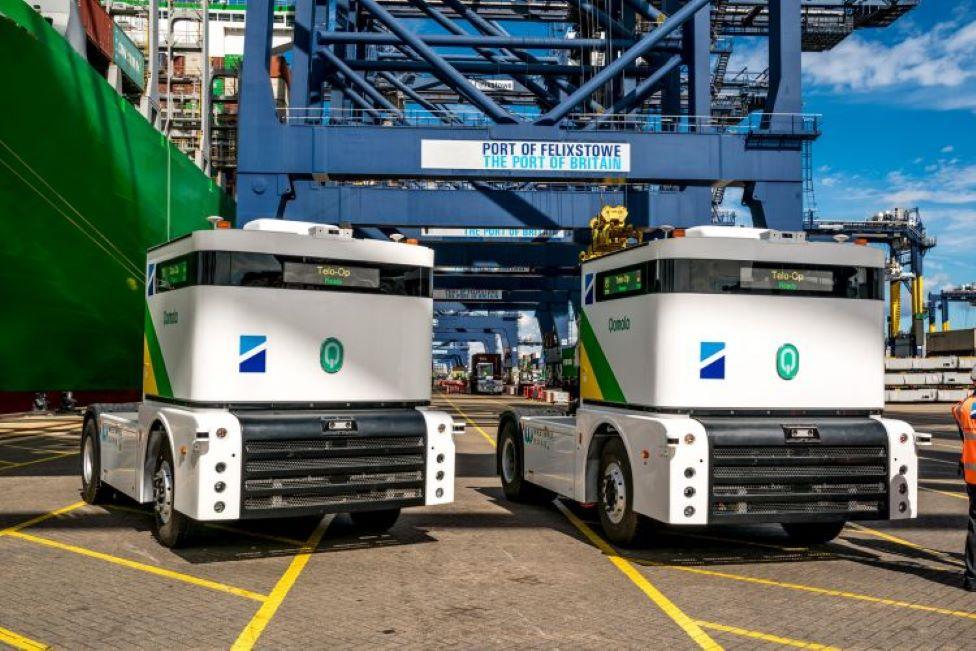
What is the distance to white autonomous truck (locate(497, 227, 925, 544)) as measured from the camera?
8.23 meters

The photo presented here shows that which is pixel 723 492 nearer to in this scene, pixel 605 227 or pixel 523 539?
pixel 523 539

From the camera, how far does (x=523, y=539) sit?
9586mm

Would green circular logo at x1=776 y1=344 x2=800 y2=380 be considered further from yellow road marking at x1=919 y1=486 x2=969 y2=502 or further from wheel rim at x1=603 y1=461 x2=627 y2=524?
yellow road marking at x1=919 y1=486 x2=969 y2=502

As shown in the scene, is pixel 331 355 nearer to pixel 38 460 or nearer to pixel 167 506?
pixel 167 506

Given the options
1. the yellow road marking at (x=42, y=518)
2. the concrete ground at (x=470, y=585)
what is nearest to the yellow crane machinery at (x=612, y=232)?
the concrete ground at (x=470, y=585)

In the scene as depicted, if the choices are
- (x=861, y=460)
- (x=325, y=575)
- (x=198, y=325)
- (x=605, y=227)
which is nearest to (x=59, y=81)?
(x=605, y=227)

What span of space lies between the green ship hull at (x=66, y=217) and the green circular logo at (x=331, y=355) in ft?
62.7

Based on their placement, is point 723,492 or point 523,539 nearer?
point 723,492

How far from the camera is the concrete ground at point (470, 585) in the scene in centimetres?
605

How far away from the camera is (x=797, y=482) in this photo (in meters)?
8.43

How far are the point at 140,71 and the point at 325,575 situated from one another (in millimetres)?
34164

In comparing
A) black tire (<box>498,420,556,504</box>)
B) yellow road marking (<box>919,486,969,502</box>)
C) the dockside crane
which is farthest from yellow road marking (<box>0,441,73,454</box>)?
the dockside crane

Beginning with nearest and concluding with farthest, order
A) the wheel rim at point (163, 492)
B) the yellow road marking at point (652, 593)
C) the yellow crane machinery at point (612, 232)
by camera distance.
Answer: the yellow road marking at point (652, 593)
the wheel rim at point (163, 492)
the yellow crane machinery at point (612, 232)

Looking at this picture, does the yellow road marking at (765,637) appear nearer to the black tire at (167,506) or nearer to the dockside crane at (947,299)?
the black tire at (167,506)
